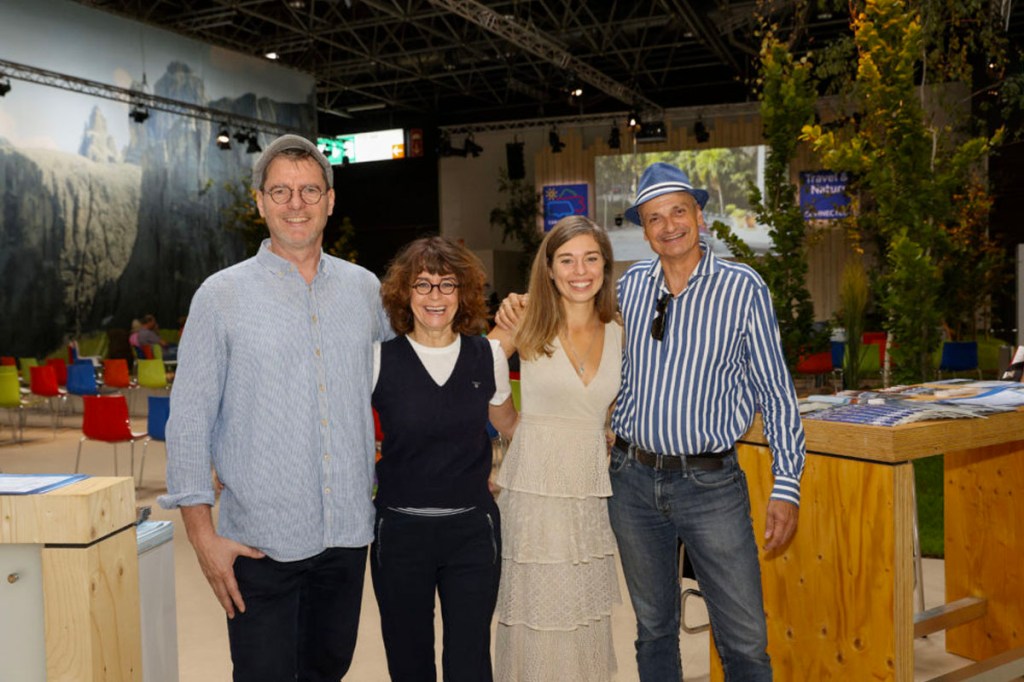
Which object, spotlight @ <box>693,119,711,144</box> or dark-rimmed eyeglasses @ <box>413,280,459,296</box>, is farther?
spotlight @ <box>693,119,711,144</box>

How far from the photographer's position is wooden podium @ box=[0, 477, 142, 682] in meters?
1.55

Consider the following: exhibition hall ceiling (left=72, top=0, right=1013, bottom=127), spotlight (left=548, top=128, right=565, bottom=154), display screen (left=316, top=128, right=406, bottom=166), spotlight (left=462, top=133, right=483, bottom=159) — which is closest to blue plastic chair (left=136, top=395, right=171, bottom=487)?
exhibition hall ceiling (left=72, top=0, right=1013, bottom=127)

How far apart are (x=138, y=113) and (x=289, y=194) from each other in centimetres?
1385

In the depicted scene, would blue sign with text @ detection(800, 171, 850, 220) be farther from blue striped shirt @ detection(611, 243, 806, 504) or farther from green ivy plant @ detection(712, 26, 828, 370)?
blue striped shirt @ detection(611, 243, 806, 504)

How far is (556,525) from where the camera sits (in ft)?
8.16

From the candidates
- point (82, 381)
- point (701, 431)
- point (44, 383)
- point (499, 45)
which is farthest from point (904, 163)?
point (499, 45)

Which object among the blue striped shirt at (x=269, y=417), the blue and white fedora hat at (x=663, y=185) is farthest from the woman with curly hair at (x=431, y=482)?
the blue and white fedora hat at (x=663, y=185)

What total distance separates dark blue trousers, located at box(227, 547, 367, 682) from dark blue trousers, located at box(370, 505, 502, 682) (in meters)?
0.08

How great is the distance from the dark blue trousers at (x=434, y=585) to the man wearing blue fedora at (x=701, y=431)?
1.44ft

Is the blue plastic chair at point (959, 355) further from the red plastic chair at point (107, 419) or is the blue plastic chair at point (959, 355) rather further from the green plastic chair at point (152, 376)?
the green plastic chair at point (152, 376)

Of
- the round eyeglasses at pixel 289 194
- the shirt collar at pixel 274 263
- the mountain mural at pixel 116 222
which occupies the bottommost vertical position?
the shirt collar at pixel 274 263

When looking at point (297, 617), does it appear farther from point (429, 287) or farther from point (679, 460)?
point (679, 460)

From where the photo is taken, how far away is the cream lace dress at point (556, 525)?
2.48m

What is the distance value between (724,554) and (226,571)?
4.00ft
